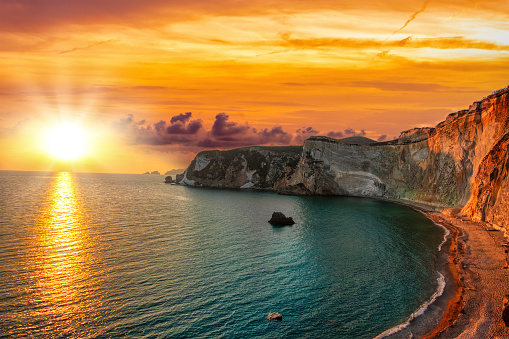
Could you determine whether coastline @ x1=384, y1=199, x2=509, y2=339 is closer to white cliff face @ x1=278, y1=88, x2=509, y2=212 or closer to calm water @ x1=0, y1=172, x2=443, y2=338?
calm water @ x1=0, y1=172, x2=443, y2=338

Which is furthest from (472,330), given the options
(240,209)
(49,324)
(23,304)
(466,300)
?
(240,209)

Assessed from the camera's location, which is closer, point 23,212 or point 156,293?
point 156,293

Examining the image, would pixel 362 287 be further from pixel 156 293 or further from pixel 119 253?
pixel 119 253

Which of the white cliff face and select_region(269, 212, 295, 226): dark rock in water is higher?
the white cliff face

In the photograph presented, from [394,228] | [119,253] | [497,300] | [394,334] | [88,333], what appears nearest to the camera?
[88,333]

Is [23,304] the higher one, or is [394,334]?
[23,304]

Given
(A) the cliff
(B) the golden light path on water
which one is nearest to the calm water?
(B) the golden light path on water
